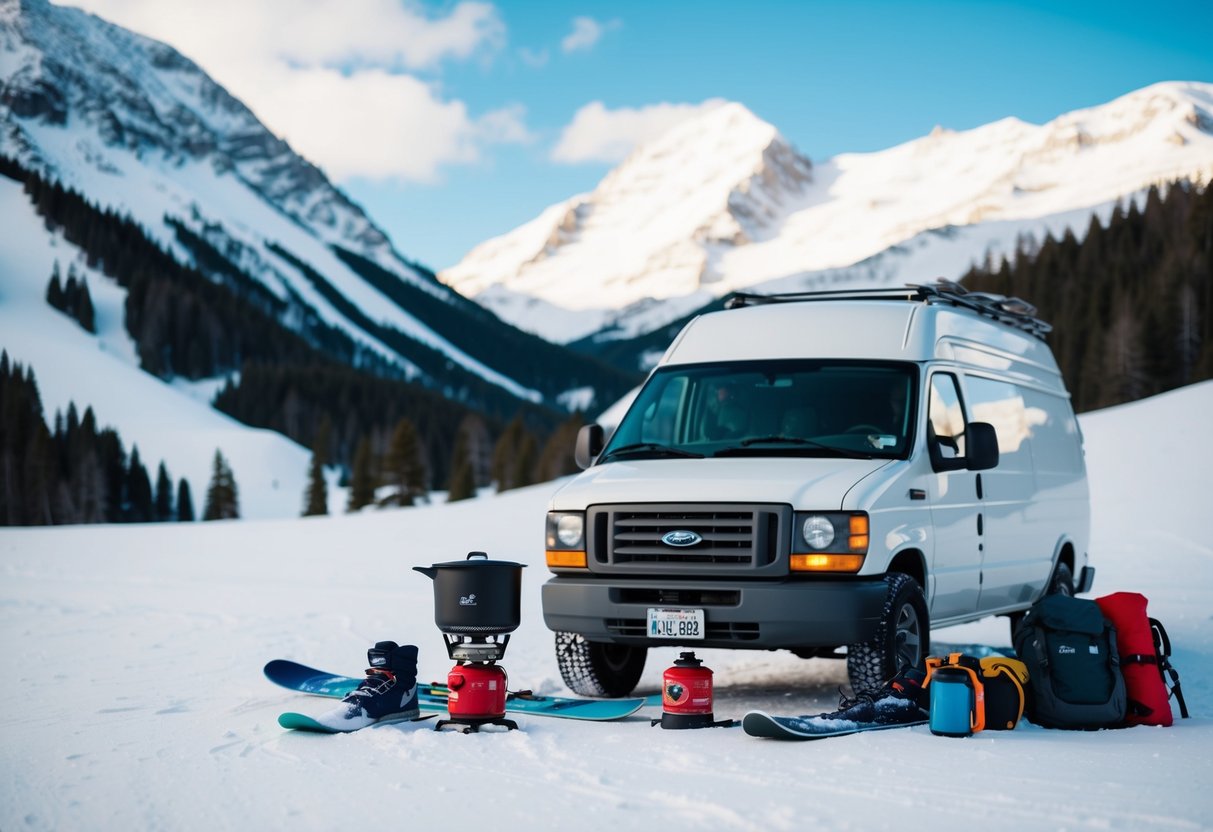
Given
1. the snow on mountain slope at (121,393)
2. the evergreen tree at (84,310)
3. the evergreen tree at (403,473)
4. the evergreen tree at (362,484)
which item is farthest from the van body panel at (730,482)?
the evergreen tree at (84,310)

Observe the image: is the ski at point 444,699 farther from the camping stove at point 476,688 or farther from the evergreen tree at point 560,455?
the evergreen tree at point 560,455

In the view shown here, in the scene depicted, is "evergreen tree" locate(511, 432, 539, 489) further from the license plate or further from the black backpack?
the black backpack

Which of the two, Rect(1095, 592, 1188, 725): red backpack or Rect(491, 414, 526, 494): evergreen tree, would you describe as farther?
Rect(491, 414, 526, 494): evergreen tree

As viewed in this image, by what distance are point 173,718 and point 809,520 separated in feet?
13.3

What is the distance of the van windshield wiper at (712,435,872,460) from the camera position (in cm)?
779

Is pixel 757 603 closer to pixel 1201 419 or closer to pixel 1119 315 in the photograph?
pixel 1201 419

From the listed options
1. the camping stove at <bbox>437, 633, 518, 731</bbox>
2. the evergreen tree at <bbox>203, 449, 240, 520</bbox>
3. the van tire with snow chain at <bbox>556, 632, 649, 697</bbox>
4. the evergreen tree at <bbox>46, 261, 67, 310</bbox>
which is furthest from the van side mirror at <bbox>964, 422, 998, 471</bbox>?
the evergreen tree at <bbox>46, 261, 67, 310</bbox>

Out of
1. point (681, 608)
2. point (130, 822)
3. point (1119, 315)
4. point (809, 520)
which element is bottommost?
point (130, 822)

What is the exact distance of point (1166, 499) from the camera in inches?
1017

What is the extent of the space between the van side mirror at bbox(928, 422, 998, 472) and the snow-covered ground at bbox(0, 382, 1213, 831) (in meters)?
1.68

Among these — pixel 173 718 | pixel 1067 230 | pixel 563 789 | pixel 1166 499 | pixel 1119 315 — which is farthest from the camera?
pixel 1067 230

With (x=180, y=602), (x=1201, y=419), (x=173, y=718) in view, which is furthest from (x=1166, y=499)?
(x=173, y=718)

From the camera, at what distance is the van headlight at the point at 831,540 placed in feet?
23.4

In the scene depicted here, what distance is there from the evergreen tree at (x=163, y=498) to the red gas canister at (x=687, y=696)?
106300 mm
